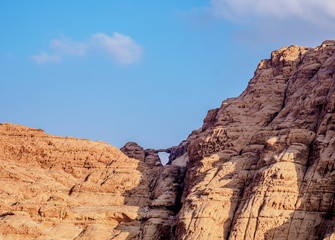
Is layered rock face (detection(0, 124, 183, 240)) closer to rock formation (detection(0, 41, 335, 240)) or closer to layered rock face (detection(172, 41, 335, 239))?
rock formation (detection(0, 41, 335, 240))

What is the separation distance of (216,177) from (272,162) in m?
5.86

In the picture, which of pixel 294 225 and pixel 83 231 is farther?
pixel 83 231

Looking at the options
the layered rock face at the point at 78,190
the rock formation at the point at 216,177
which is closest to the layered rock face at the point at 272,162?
the rock formation at the point at 216,177

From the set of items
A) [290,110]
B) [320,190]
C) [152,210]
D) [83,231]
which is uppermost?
[290,110]

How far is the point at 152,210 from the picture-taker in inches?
2335

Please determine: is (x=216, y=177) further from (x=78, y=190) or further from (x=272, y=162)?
(x=78, y=190)

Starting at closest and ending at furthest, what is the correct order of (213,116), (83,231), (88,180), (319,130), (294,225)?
(294,225), (319,130), (83,231), (88,180), (213,116)

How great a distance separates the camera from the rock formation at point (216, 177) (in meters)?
47.5

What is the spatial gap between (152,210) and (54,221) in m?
8.84

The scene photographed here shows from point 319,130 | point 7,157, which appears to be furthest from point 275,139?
point 7,157

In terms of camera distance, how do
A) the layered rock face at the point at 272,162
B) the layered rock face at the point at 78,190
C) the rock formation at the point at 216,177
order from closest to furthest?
the layered rock face at the point at 272,162
the rock formation at the point at 216,177
the layered rock face at the point at 78,190

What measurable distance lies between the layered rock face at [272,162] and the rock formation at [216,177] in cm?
9

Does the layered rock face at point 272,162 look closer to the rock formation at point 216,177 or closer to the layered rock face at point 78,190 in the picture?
the rock formation at point 216,177

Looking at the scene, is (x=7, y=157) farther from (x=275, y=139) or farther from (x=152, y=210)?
(x=275, y=139)
